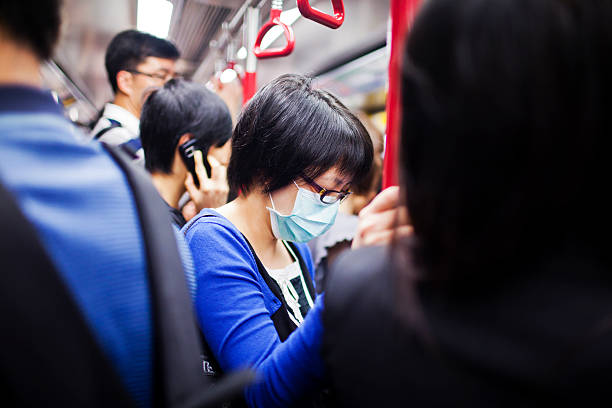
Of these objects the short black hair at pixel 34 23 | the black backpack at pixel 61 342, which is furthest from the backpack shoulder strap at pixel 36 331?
the short black hair at pixel 34 23

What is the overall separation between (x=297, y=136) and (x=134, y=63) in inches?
65.9

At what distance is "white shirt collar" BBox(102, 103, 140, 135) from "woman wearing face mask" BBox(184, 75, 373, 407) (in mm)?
1157

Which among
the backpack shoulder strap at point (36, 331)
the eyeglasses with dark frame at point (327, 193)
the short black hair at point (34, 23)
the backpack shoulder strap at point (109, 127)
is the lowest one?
the eyeglasses with dark frame at point (327, 193)

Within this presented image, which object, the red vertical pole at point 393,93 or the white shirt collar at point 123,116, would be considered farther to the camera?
the white shirt collar at point 123,116

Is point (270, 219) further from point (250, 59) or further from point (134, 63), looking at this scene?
point (134, 63)

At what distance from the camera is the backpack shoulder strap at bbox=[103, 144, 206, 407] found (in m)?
0.57

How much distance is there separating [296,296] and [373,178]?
4.94ft

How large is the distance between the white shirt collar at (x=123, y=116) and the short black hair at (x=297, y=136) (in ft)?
4.11

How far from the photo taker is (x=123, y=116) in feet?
7.73

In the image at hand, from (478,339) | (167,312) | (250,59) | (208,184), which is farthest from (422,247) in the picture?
(250,59)

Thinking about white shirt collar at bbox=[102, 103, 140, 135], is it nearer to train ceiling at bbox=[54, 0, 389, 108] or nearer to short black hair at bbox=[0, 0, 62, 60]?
train ceiling at bbox=[54, 0, 389, 108]

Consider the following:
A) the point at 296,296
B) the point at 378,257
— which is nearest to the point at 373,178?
the point at 296,296

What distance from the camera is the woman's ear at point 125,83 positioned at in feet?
7.94

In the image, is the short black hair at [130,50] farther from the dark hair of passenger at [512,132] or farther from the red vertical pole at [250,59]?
the dark hair of passenger at [512,132]
